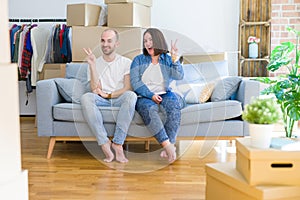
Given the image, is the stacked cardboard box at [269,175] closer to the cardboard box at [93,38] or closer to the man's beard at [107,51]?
the man's beard at [107,51]

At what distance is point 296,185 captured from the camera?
164 centimetres

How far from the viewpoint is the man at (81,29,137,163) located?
291 cm

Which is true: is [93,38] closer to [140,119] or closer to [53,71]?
[53,71]

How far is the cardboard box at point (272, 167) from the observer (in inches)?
63.8

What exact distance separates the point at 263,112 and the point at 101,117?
1530 mm

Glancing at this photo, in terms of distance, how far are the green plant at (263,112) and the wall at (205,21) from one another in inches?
104

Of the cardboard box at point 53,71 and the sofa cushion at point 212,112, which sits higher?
the cardboard box at point 53,71

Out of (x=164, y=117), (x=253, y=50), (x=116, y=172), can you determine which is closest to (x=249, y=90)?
(x=164, y=117)

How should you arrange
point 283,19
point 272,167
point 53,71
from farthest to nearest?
1. point 283,19
2. point 53,71
3. point 272,167

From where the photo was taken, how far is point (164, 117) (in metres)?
A: 2.89

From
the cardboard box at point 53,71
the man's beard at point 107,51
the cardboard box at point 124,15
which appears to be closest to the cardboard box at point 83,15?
the cardboard box at point 124,15

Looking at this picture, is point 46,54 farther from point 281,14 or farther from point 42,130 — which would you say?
point 281,14

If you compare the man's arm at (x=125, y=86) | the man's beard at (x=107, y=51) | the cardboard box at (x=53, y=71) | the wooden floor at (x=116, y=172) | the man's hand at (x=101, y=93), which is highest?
the man's beard at (x=107, y=51)

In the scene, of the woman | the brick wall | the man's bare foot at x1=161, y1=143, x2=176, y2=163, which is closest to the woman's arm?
the woman
